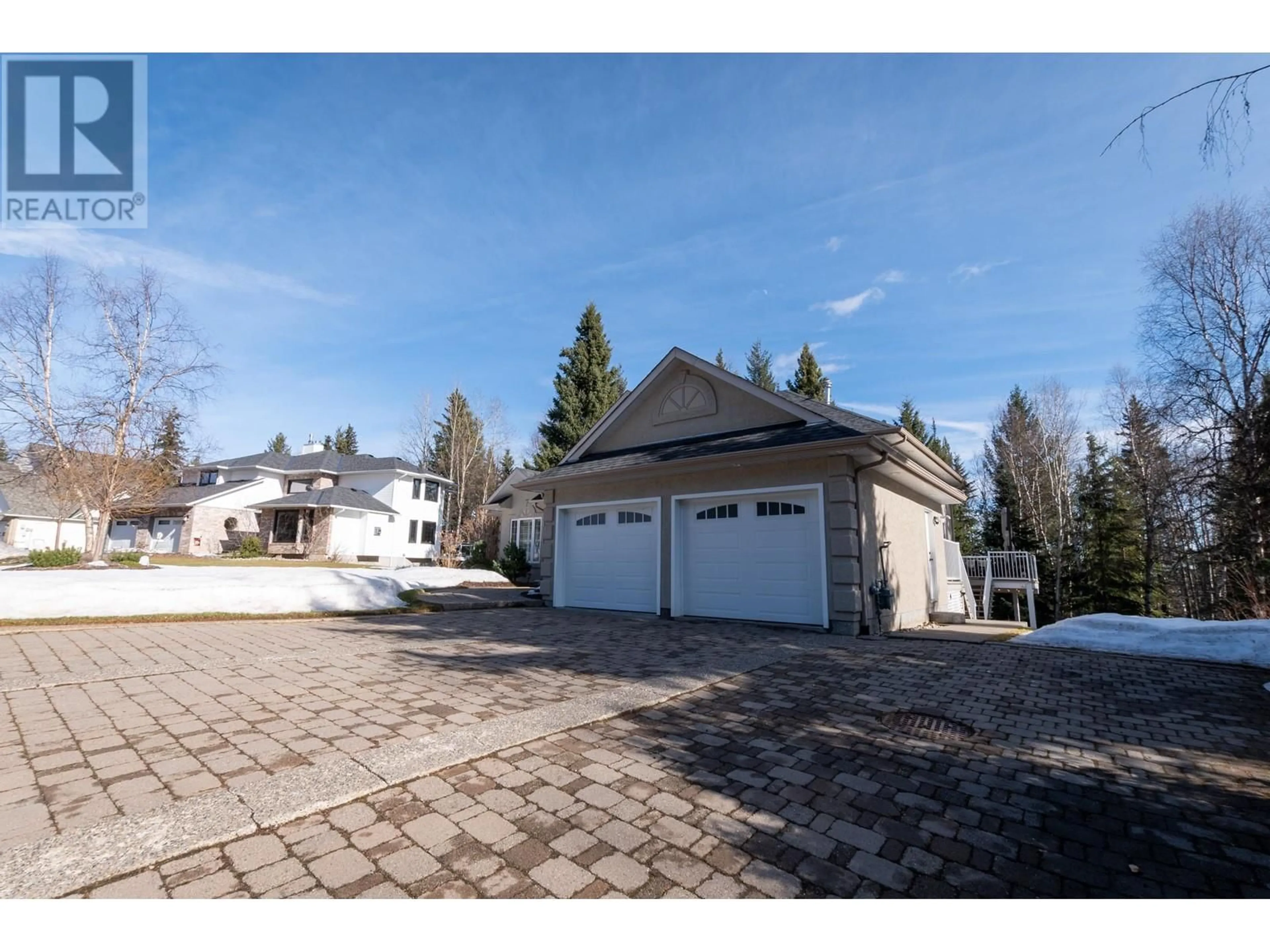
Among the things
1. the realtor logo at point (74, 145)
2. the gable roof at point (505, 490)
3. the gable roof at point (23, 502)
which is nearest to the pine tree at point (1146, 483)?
the gable roof at point (505, 490)

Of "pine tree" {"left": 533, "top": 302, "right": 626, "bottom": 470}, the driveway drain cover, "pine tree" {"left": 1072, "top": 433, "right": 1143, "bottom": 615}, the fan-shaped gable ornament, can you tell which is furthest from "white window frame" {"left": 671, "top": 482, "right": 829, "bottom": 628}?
"pine tree" {"left": 1072, "top": 433, "right": 1143, "bottom": 615}

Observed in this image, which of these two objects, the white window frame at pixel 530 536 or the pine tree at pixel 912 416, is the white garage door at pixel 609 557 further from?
the pine tree at pixel 912 416

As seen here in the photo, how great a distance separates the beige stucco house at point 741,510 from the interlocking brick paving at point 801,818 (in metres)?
4.58

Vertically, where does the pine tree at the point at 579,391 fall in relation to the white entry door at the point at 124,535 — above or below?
above

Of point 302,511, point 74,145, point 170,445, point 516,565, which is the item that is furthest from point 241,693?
point 302,511

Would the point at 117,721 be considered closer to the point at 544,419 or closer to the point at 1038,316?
the point at 1038,316

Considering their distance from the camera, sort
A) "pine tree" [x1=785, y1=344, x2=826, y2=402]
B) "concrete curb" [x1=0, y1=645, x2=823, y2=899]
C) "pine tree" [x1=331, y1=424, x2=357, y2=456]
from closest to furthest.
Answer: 1. "concrete curb" [x1=0, y1=645, x2=823, y2=899]
2. "pine tree" [x1=785, y1=344, x2=826, y2=402]
3. "pine tree" [x1=331, y1=424, x2=357, y2=456]

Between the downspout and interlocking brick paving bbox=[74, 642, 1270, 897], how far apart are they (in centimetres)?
418

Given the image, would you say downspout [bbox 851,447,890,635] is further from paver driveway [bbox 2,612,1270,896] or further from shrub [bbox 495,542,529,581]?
shrub [bbox 495,542,529,581]

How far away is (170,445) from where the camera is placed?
687 inches

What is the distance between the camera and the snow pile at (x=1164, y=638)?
256 inches

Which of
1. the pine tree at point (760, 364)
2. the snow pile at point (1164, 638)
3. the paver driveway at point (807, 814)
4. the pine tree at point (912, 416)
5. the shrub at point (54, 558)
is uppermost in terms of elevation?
the pine tree at point (760, 364)

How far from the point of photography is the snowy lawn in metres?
8.37
